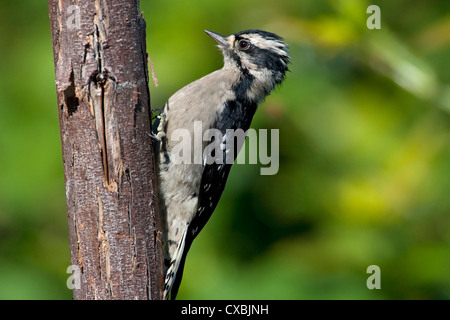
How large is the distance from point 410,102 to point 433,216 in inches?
53.8

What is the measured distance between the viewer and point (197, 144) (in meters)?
4.95

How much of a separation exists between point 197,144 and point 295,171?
7.53 feet

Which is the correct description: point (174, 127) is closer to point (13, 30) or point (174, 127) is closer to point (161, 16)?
point (161, 16)

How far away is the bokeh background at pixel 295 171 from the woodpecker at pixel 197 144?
0.91 meters

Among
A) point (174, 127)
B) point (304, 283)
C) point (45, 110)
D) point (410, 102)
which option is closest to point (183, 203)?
point (174, 127)

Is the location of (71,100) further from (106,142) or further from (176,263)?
(176,263)

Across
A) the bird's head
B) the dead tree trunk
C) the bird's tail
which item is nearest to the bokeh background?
the bird's head

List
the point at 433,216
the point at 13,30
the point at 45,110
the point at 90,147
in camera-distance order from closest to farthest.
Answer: the point at 90,147, the point at 433,216, the point at 45,110, the point at 13,30

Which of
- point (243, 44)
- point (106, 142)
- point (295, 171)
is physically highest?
point (243, 44)

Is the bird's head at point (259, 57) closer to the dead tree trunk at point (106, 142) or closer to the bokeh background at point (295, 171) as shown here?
the bokeh background at point (295, 171)

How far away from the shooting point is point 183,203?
4.97m

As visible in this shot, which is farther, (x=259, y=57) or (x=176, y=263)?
(x=259, y=57)

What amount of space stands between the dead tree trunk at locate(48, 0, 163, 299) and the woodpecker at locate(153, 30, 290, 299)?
3.11ft

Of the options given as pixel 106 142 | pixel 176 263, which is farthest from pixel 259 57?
pixel 106 142
